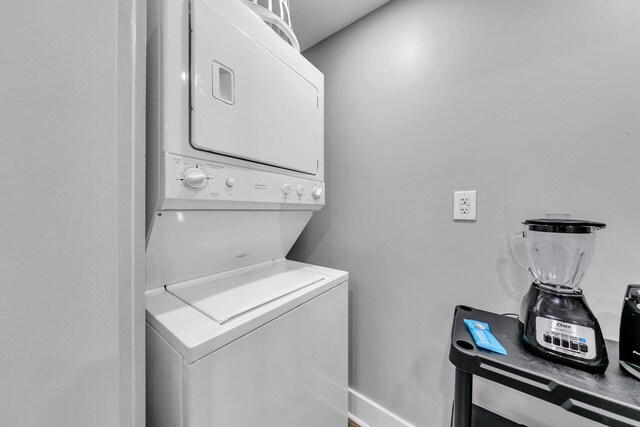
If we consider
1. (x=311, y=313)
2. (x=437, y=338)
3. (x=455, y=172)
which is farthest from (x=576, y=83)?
(x=311, y=313)

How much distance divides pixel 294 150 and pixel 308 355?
971mm

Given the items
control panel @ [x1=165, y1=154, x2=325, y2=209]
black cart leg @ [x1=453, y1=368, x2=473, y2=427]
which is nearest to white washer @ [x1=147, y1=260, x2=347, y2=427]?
control panel @ [x1=165, y1=154, x2=325, y2=209]

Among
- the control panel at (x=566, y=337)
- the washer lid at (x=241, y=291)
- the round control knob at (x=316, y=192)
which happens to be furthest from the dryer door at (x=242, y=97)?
the control panel at (x=566, y=337)

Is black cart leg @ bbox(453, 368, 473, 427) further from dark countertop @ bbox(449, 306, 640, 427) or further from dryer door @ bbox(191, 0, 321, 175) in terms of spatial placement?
dryer door @ bbox(191, 0, 321, 175)

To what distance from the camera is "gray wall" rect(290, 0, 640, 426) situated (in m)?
0.95

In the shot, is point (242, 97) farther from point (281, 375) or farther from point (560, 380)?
point (560, 380)

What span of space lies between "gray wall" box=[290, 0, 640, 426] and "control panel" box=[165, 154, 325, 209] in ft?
2.05

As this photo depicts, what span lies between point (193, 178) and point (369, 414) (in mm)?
1818

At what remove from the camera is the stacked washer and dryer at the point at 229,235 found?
744 mm
